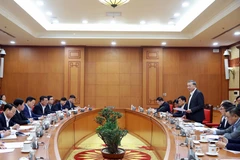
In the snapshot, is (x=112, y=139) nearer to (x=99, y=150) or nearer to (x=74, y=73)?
(x=99, y=150)

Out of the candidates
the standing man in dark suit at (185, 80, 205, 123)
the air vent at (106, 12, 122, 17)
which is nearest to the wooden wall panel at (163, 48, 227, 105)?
the air vent at (106, 12, 122, 17)

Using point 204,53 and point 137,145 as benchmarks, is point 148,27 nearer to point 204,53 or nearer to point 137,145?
point 204,53

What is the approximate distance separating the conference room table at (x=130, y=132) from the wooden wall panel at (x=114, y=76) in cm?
179

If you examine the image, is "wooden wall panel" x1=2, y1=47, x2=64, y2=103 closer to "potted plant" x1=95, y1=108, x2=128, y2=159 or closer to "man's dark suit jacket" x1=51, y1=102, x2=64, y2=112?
"man's dark suit jacket" x1=51, y1=102, x2=64, y2=112

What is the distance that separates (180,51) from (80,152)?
6.84m

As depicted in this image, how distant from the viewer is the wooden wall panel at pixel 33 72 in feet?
35.8

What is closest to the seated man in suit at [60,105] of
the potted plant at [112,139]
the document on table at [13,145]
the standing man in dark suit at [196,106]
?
the potted plant at [112,139]

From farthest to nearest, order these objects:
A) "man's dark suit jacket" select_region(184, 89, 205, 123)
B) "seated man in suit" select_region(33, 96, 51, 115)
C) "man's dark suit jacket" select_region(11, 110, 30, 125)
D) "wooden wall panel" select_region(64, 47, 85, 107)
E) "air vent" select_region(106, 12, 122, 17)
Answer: "wooden wall panel" select_region(64, 47, 85, 107), "air vent" select_region(106, 12, 122, 17), "seated man in suit" select_region(33, 96, 51, 115), "man's dark suit jacket" select_region(184, 89, 205, 123), "man's dark suit jacket" select_region(11, 110, 30, 125)

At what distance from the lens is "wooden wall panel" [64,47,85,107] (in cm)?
1070

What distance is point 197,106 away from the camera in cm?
513

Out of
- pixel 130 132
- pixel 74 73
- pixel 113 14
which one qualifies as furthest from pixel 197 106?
pixel 74 73

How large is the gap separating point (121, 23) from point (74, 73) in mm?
3163

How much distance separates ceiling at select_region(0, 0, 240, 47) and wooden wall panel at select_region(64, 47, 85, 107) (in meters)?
0.43

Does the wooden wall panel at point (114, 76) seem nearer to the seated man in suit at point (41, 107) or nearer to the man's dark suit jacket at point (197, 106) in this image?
the seated man in suit at point (41, 107)
